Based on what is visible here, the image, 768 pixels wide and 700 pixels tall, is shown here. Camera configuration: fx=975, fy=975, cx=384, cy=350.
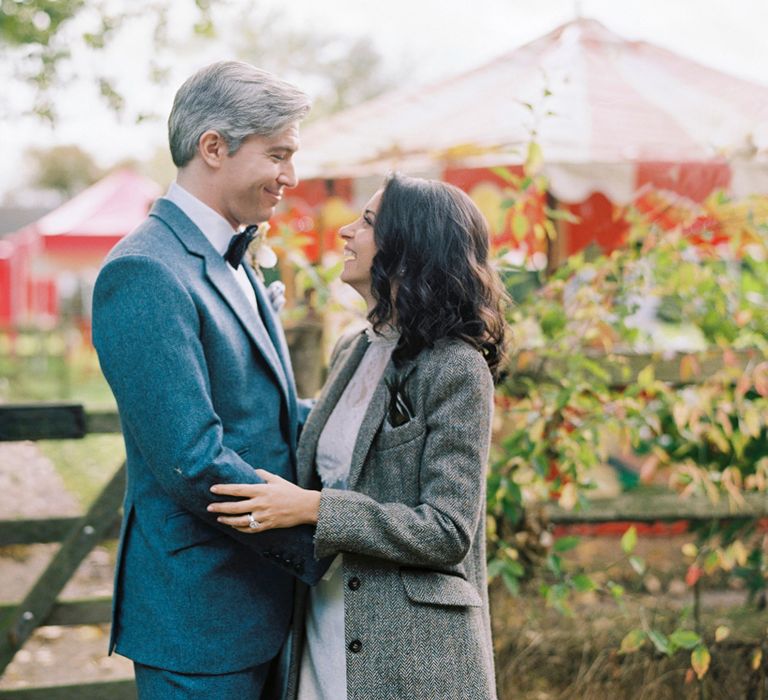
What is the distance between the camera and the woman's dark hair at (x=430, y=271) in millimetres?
2000

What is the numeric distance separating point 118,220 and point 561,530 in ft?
40.4

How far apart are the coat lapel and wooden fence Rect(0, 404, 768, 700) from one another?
1222 millimetres

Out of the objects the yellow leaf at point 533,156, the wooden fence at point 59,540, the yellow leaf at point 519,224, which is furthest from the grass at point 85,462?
the yellow leaf at point 533,156

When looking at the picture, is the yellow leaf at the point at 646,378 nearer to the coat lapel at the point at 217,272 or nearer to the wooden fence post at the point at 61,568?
the coat lapel at the point at 217,272

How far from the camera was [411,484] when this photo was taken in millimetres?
1987

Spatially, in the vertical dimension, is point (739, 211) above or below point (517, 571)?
above

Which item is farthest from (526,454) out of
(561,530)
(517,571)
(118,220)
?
(118,220)

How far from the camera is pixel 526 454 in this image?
10.3 ft

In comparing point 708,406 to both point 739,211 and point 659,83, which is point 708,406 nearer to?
point 739,211

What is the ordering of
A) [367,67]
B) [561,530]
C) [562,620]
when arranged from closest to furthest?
[562,620] → [561,530] → [367,67]

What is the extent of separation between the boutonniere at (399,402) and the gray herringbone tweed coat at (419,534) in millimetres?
12

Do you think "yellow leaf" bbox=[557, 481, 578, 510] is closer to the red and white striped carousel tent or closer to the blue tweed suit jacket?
the blue tweed suit jacket

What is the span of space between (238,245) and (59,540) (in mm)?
1714

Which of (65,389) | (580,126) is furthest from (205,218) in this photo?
(65,389)
